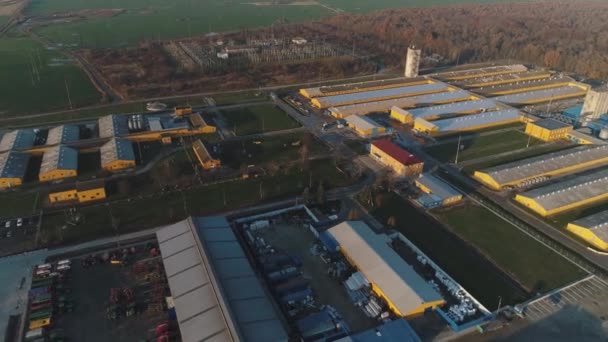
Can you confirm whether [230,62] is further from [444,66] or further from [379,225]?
[379,225]

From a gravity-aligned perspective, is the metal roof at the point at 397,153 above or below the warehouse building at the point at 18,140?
above

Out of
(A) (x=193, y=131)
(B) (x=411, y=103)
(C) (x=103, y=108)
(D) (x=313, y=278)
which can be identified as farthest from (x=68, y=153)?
(B) (x=411, y=103)

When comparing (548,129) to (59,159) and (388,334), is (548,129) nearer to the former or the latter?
(388,334)

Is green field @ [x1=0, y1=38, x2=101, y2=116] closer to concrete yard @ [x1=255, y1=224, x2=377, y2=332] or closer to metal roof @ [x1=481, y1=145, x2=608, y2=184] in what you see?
concrete yard @ [x1=255, y1=224, x2=377, y2=332]

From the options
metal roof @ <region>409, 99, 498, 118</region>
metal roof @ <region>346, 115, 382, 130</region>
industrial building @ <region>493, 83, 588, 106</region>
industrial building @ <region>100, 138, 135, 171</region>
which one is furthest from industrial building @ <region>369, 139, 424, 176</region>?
industrial building @ <region>493, 83, 588, 106</region>

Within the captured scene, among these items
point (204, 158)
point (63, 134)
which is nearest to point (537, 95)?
point (204, 158)

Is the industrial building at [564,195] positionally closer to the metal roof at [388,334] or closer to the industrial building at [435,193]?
the industrial building at [435,193]

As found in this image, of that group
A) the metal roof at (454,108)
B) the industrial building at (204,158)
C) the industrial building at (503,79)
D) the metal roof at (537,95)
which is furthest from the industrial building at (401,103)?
the industrial building at (204,158)
